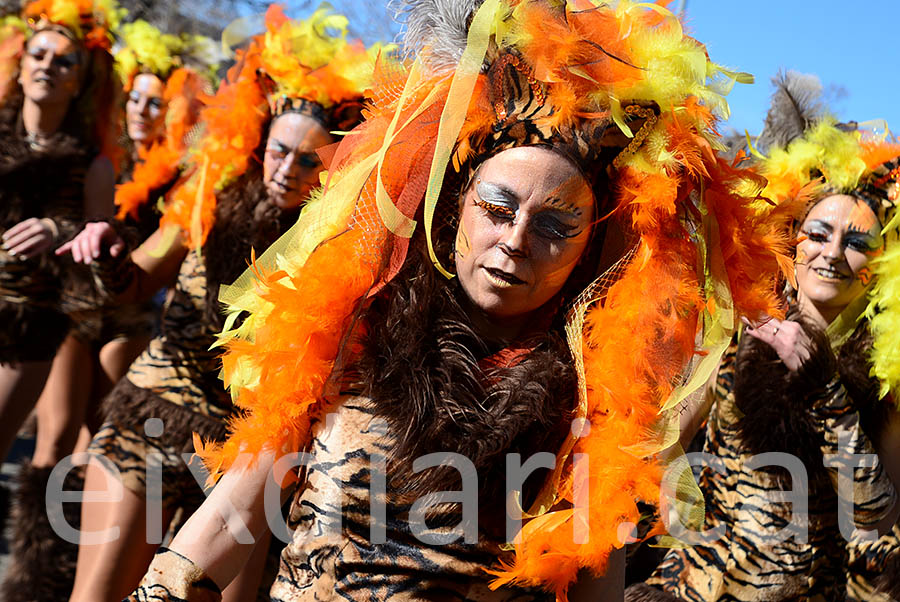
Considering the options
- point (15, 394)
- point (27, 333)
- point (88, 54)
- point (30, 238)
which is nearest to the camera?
point (30, 238)

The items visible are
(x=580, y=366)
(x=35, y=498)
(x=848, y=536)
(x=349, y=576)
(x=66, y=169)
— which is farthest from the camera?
(x=66, y=169)

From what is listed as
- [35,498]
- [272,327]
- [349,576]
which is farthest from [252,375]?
[35,498]

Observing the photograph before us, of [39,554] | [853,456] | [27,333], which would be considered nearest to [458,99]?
[853,456]

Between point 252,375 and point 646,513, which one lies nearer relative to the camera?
point 252,375

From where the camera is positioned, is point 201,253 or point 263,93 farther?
point 263,93

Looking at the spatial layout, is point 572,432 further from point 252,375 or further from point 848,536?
point 848,536

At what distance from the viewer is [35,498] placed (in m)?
3.82

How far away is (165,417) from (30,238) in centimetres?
111

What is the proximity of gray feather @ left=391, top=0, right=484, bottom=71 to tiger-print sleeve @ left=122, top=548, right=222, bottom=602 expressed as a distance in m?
1.10

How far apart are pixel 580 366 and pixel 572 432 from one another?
0.14m

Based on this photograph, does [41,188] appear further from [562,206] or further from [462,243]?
[562,206]

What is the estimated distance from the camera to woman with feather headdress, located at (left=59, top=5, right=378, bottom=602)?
320cm

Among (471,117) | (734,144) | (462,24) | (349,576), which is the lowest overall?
(349,576)

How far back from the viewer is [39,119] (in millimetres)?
4430
